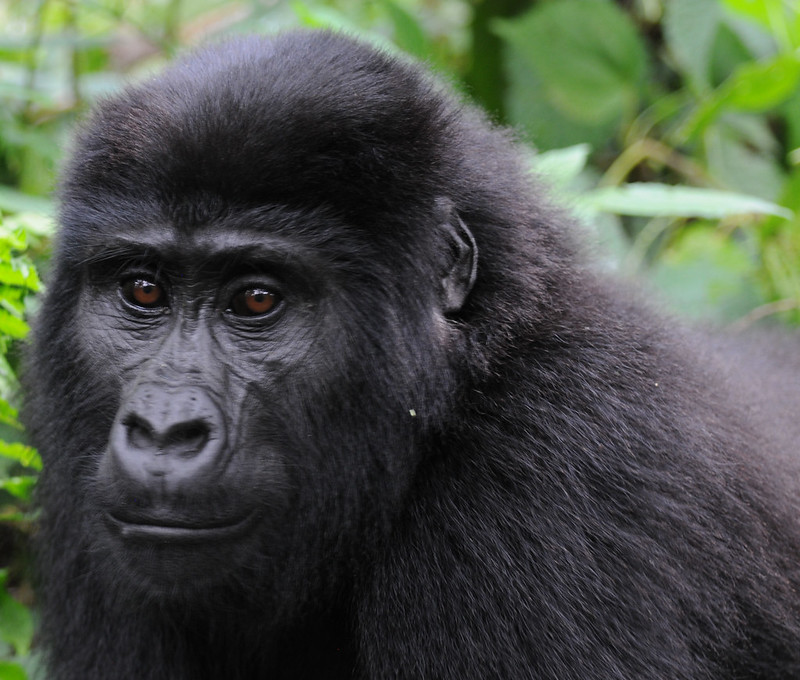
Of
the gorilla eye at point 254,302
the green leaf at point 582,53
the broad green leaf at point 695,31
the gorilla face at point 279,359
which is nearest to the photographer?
the gorilla face at point 279,359

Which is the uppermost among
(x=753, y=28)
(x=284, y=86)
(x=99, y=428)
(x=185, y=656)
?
(x=753, y=28)

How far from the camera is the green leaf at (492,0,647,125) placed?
630 cm

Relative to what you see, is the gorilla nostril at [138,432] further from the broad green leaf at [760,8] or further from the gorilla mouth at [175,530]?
the broad green leaf at [760,8]

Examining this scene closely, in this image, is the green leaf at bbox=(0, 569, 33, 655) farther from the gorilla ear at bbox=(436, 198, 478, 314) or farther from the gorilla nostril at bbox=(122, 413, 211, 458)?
the gorilla ear at bbox=(436, 198, 478, 314)

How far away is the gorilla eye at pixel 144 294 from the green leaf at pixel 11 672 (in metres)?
1.41

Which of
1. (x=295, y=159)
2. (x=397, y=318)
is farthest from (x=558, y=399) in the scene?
(x=295, y=159)

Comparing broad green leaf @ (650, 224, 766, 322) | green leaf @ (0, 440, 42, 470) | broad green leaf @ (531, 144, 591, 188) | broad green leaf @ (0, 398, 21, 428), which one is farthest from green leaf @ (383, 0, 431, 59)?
green leaf @ (0, 440, 42, 470)

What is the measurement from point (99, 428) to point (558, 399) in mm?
1325

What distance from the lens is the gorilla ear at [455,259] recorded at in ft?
9.97

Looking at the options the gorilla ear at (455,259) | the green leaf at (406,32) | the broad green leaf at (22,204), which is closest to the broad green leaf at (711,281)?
the green leaf at (406,32)

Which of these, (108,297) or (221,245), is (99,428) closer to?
(108,297)

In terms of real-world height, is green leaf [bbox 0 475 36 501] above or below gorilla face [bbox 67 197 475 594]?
below

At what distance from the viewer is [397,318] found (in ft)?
9.71

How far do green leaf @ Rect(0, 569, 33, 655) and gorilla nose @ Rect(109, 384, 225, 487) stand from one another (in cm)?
132
